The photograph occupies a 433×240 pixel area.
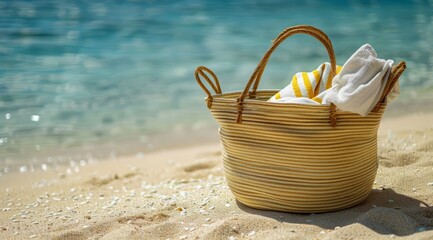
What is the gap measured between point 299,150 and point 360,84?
35cm

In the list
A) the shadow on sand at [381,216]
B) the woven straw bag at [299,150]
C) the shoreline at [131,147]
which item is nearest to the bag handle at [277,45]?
the woven straw bag at [299,150]

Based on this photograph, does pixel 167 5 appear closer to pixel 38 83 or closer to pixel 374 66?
pixel 38 83

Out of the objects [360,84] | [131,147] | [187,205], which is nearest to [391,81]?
[360,84]

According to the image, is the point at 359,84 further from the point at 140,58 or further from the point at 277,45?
the point at 140,58

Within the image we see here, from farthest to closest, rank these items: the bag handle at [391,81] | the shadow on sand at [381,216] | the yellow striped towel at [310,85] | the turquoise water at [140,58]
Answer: the turquoise water at [140,58] → the yellow striped towel at [310,85] → the bag handle at [391,81] → the shadow on sand at [381,216]

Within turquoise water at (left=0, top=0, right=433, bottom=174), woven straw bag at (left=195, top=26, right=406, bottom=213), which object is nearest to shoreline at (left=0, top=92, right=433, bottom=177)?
turquoise water at (left=0, top=0, right=433, bottom=174)

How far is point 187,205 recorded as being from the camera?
2691mm

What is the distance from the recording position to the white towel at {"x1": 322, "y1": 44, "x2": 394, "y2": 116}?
7.11 ft

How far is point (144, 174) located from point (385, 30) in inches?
307

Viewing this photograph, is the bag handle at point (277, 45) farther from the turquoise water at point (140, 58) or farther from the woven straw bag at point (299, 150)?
the turquoise water at point (140, 58)

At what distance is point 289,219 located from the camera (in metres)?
2.34

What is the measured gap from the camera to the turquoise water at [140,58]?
4840 millimetres

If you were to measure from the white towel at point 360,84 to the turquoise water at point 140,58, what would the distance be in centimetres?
248

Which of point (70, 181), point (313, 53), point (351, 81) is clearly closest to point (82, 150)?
point (70, 181)
